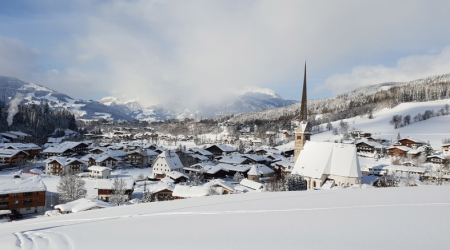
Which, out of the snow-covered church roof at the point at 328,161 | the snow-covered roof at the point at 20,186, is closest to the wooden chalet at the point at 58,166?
the snow-covered roof at the point at 20,186

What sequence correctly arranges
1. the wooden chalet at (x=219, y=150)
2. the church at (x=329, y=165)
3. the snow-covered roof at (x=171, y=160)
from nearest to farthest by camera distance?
1. the church at (x=329, y=165)
2. the snow-covered roof at (x=171, y=160)
3. the wooden chalet at (x=219, y=150)

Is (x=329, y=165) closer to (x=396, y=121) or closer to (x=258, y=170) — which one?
(x=258, y=170)

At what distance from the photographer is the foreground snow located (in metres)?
3.87

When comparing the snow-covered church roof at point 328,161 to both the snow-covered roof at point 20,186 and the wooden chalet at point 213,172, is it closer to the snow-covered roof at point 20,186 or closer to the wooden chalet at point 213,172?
the wooden chalet at point 213,172

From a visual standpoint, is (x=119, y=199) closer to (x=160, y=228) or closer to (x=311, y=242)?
(x=160, y=228)

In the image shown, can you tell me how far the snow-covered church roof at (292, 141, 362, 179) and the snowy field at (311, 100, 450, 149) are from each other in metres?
36.2

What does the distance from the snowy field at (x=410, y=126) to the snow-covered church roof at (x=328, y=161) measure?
119 feet

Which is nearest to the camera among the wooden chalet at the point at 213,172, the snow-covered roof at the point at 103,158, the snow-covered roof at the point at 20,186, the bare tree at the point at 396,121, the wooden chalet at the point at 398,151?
the snow-covered roof at the point at 20,186

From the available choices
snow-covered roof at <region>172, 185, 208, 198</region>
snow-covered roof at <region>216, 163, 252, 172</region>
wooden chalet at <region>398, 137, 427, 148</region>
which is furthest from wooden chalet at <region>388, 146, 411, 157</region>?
snow-covered roof at <region>172, 185, 208, 198</region>

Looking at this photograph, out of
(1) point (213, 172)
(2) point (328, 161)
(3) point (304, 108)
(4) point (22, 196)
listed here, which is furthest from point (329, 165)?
(4) point (22, 196)

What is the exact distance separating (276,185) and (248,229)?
50.1ft

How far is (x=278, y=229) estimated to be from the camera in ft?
15.1

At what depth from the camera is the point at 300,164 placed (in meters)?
23.4

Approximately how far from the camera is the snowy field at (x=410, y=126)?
55.4 m
